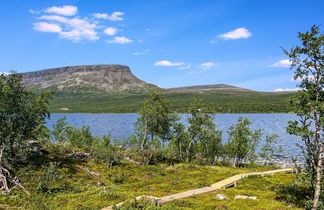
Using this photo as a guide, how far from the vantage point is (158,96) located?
56531mm

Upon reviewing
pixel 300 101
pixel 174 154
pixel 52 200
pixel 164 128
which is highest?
pixel 300 101

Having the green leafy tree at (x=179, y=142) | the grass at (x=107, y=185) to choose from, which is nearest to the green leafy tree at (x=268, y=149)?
the green leafy tree at (x=179, y=142)

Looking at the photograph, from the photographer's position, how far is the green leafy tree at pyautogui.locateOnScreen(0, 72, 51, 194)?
30.3m

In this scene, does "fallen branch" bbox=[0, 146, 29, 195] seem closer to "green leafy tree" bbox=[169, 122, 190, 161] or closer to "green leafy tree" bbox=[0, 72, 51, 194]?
"green leafy tree" bbox=[0, 72, 51, 194]

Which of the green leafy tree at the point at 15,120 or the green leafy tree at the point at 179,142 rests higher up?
the green leafy tree at the point at 15,120

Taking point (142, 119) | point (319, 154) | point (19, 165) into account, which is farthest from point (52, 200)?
point (142, 119)

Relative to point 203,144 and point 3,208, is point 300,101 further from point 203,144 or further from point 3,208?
point 203,144

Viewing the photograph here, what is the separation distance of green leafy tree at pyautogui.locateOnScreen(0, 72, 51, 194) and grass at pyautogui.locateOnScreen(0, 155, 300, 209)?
7.79ft

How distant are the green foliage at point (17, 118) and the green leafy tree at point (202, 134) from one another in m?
38.1

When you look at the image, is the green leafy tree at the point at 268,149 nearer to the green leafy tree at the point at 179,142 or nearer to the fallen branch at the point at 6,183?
the green leafy tree at the point at 179,142

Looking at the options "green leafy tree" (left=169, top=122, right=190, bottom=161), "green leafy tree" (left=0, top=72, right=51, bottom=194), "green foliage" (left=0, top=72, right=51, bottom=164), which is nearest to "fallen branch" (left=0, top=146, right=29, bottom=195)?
"green leafy tree" (left=0, top=72, right=51, bottom=194)

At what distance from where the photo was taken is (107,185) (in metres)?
35.2

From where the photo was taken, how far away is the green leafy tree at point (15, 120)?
3031cm

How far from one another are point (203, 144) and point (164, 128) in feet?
67.6
